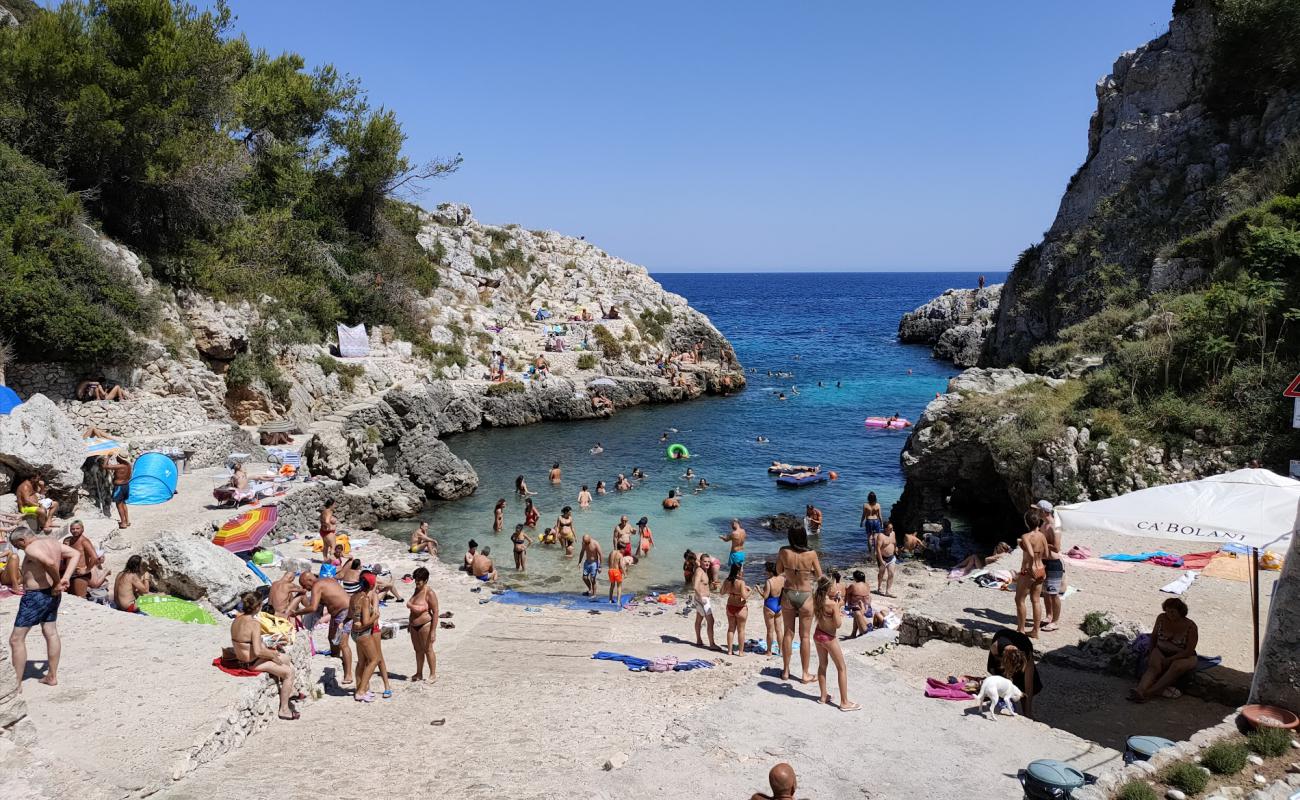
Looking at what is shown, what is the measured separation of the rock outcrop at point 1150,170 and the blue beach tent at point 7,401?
29.2 metres

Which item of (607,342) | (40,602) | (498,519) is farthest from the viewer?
(607,342)

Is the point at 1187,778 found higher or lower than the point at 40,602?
lower

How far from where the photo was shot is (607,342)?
4622 centimetres

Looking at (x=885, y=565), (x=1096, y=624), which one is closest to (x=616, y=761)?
(x=1096, y=624)

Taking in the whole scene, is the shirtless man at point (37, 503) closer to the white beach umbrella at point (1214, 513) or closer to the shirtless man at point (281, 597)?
the shirtless man at point (281, 597)

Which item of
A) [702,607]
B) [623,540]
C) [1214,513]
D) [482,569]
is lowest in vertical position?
[482,569]


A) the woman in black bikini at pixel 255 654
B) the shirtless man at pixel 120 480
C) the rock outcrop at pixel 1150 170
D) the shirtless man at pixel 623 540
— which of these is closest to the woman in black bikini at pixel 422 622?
the woman in black bikini at pixel 255 654

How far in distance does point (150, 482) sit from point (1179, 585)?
19.0 m

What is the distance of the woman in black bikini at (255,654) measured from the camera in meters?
8.79

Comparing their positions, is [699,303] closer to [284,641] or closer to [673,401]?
[673,401]

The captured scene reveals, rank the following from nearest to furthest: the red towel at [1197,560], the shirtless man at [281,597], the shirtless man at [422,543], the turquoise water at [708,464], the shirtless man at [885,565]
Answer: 1. the shirtless man at [281,597]
2. the red towel at [1197,560]
3. the shirtless man at [885,565]
4. the shirtless man at [422,543]
5. the turquoise water at [708,464]

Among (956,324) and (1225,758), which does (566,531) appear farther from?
(956,324)

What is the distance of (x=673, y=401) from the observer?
44.8 meters

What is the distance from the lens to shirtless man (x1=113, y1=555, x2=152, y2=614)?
1092 cm
